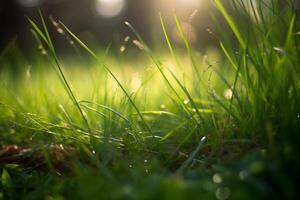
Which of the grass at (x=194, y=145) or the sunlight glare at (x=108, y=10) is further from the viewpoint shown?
the sunlight glare at (x=108, y=10)

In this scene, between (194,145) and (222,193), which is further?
(194,145)

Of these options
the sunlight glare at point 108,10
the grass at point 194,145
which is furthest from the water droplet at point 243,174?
the sunlight glare at point 108,10

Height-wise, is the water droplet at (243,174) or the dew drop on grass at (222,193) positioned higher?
the water droplet at (243,174)

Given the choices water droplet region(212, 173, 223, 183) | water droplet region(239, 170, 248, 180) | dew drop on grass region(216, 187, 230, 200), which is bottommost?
dew drop on grass region(216, 187, 230, 200)

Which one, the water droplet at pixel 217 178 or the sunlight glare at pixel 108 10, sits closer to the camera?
the water droplet at pixel 217 178

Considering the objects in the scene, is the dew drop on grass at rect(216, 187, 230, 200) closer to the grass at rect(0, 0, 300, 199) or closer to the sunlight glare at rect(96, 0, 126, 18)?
the grass at rect(0, 0, 300, 199)

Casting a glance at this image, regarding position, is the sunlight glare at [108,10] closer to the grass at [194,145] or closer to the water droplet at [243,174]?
the grass at [194,145]

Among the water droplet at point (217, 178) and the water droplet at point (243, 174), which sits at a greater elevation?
the water droplet at point (243, 174)

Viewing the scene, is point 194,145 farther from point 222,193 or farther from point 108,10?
point 108,10

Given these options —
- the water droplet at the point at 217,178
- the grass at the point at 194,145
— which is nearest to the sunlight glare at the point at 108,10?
the grass at the point at 194,145

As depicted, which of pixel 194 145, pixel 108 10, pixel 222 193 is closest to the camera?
pixel 222 193

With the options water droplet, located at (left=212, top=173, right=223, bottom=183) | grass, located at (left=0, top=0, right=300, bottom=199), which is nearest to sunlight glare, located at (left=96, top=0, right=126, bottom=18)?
grass, located at (left=0, top=0, right=300, bottom=199)

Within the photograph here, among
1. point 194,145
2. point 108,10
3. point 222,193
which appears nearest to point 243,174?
point 222,193

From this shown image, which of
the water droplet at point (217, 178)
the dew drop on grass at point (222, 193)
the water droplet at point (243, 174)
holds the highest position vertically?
the water droplet at point (243, 174)
